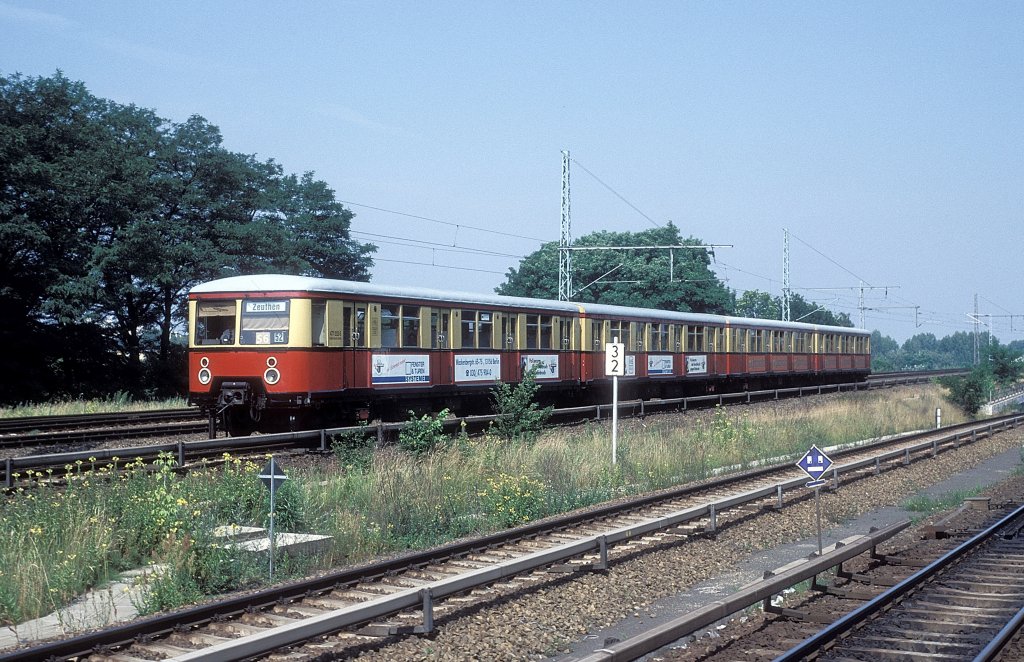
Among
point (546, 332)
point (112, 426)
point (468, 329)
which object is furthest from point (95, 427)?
point (546, 332)

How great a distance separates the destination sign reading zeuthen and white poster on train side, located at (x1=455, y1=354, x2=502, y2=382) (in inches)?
189

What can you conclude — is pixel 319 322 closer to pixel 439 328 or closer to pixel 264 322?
pixel 264 322

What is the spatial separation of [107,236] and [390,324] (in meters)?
20.2

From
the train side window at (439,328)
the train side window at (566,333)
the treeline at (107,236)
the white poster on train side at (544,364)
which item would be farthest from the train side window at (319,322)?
the treeline at (107,236)

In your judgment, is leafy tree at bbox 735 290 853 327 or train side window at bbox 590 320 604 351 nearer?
train side window at bbox 590 320 604 351

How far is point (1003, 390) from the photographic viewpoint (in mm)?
59469

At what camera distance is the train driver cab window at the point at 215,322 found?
1931 centimetres

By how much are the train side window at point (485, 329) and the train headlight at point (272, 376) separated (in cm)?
573

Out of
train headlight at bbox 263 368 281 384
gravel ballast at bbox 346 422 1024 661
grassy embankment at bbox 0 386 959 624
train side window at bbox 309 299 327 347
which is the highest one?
train side window at bbox 309 299 327 347

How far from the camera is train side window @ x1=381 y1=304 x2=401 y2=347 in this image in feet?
65.8

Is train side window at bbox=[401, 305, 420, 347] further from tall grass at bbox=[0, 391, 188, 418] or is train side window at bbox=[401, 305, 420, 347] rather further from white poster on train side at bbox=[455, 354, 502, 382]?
tall grass at bbox=[0, 391, 188, 418]

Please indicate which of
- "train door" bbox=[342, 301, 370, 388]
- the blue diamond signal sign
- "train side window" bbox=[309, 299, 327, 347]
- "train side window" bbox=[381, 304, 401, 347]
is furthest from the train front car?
the blue diamond signal sign

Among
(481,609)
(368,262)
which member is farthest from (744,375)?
(481,609)

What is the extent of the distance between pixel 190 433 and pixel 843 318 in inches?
4396
